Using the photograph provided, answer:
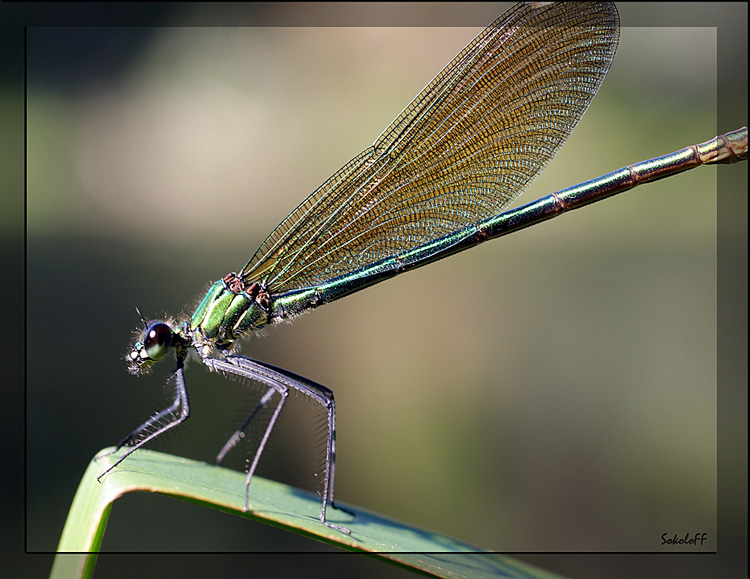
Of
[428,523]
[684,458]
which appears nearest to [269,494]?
[428,523]

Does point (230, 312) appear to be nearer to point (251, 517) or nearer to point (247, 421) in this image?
point (247, 421)

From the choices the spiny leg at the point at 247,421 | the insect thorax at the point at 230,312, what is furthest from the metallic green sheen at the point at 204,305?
the spiny leg at the point at 247,421

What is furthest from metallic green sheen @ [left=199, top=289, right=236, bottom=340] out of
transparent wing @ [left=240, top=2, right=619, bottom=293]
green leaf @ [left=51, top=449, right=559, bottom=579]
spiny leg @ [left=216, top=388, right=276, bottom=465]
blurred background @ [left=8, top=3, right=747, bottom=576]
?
blurred background @ [left=8, top=3, right=747, bottom=576]

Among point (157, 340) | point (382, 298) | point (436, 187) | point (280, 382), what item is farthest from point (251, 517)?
point (382, 298)

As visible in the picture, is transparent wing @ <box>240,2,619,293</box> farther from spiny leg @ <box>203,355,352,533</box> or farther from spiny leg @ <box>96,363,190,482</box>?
spiny leg @ <box>96,363,190,482</box>

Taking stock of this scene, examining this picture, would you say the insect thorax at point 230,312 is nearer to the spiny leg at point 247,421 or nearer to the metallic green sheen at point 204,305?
the metallic green sheen at point 204,305

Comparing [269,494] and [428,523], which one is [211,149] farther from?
[269,494]
